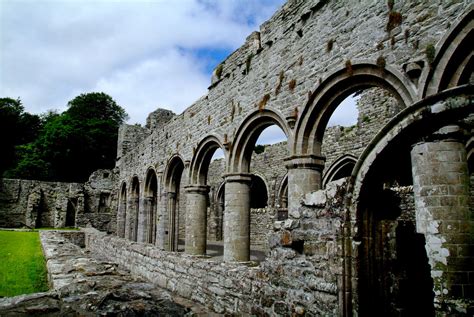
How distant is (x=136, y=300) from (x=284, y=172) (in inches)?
534

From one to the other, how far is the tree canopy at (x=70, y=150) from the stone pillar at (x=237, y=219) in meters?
30.4

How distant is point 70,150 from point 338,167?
29650 millimetres

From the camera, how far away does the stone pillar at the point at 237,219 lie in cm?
900

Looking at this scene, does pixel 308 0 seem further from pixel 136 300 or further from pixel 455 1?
pixel 136 300

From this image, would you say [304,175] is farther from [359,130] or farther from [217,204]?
[217,204]

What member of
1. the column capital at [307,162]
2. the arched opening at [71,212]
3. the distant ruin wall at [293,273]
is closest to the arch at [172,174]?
the column capital at [307,162]

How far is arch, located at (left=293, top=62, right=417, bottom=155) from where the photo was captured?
5381 mm

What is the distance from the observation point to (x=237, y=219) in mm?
9109

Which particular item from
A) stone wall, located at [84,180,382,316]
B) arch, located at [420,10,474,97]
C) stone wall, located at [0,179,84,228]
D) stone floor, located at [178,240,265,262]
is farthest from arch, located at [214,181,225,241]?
arch, located at [420,10,474,97]

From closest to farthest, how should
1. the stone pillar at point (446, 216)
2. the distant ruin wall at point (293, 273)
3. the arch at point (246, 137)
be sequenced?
the stone pillar at point (446, 216) → the distant ruin wall at point (293, 273) → the arch at point (246, 137)

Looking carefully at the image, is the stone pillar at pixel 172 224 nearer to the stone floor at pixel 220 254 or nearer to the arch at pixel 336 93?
the stone floor at pixel 220 254

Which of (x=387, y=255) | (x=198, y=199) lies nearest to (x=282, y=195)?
(x=198, y=199)

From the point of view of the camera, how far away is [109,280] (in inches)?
203

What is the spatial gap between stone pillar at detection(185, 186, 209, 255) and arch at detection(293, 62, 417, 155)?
504 centimetres
